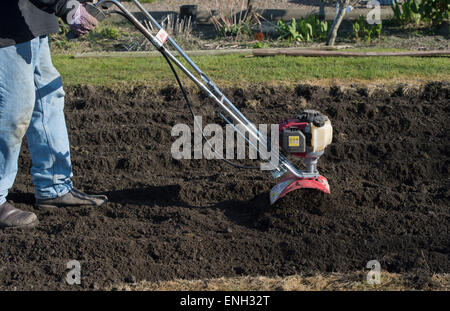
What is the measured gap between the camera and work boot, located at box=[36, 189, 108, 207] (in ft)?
14.1

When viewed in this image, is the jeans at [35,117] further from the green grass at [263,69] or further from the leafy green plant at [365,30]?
the leafy green plant at [365,30]

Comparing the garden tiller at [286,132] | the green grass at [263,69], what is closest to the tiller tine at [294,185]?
the garden tiller at [286,132]

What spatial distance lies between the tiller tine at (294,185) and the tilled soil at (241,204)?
0.05 meters

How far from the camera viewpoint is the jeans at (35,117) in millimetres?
3730

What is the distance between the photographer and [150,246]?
147 inches

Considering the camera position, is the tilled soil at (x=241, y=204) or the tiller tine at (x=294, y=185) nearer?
the tilled soil at (x=241, y=204)

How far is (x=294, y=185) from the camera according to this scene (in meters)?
4.00

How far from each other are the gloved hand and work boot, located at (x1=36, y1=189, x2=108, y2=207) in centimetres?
118

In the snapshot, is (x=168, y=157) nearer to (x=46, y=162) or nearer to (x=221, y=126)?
(x=221, y=126)

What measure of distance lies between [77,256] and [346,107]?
9.97ft

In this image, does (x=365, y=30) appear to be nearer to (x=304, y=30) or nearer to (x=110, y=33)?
(x=304, y=30)

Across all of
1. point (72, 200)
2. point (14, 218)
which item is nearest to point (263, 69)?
point (72, 200)

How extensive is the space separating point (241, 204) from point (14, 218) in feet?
4.97

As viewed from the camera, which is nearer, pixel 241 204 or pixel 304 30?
pixel 241 204
